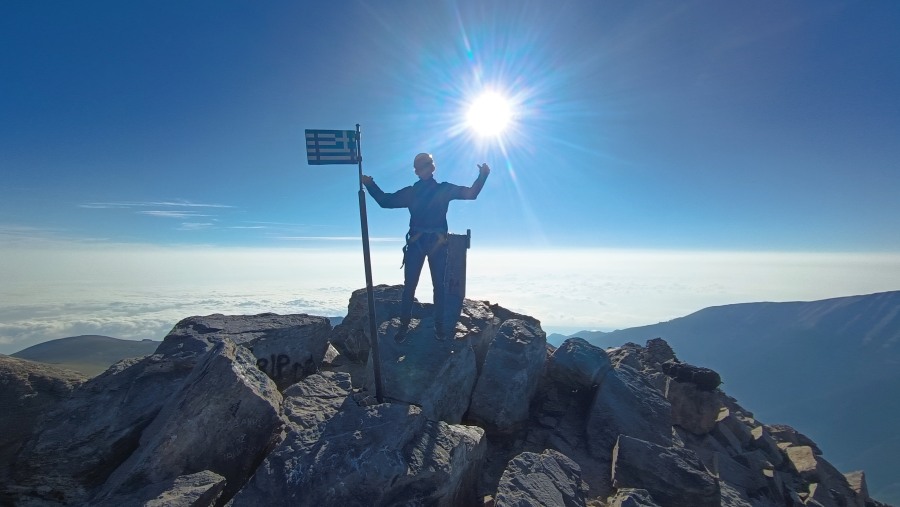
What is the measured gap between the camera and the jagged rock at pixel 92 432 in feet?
19.7

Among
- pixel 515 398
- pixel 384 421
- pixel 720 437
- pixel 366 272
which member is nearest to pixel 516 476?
pixel 384 421

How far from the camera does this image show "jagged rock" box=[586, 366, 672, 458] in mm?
9133

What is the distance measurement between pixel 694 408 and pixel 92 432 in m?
14.6

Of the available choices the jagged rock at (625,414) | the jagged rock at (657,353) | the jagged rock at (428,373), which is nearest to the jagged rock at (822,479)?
the jagged rock at (657,353)

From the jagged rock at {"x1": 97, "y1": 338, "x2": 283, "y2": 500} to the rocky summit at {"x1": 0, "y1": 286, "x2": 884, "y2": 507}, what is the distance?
2cm

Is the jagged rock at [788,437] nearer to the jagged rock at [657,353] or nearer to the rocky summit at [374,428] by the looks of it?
the rocky summit at [374,428]

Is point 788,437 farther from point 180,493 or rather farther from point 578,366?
point 180,493

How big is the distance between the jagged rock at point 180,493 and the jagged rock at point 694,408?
12.1 metres

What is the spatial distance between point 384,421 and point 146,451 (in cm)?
353

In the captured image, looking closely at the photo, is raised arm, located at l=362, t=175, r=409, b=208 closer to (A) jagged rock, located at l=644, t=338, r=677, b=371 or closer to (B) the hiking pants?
(B) the hiking pants

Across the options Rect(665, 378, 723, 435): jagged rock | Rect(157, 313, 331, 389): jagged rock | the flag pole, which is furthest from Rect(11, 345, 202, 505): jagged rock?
Rect(665, 378, 723, 435): jagged rock

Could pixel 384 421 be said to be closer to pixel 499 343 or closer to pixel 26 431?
pixel 499 343

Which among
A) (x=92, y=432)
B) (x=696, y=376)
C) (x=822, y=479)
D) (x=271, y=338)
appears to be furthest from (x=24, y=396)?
(x=822, y=479)

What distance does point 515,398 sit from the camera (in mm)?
8930
